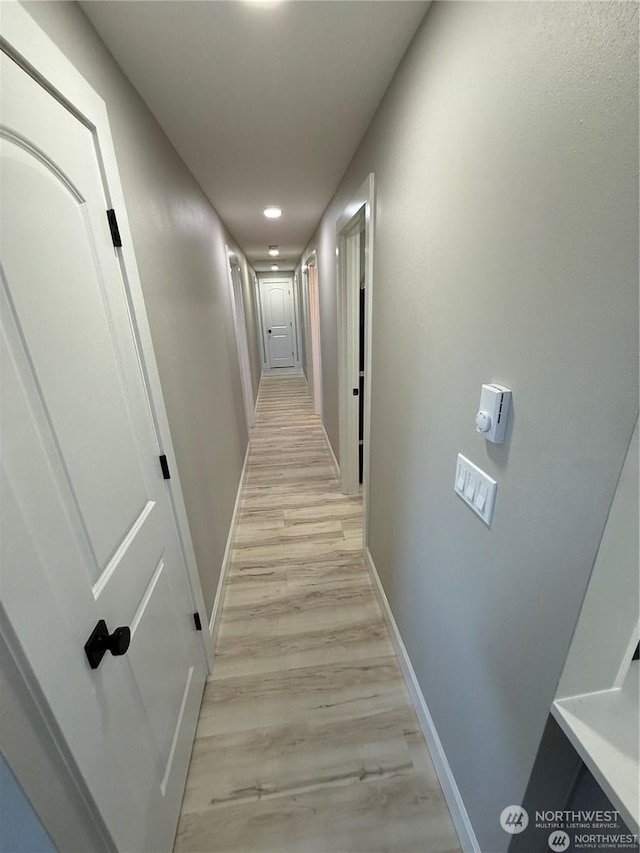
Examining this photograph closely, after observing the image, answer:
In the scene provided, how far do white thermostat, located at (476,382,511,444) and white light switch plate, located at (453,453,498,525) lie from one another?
0.12 metres

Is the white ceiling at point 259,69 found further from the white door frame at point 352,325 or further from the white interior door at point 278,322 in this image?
the white interior door at point 278,322

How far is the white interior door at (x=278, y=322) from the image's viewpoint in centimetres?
759

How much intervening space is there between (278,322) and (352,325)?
5776mm

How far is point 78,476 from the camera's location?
70 cm

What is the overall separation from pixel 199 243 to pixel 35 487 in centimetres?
195

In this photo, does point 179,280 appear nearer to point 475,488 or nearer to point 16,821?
point 475,488

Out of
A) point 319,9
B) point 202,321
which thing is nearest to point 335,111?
point 319,9

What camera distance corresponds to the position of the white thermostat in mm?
711

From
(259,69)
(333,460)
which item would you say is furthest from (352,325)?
(333,460)

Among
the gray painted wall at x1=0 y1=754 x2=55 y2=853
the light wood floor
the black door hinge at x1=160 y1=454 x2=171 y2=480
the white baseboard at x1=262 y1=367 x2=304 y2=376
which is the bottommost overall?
the light wood floor

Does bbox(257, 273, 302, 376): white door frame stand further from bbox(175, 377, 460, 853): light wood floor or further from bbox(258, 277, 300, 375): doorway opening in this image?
bbox(175, 377, 460, 853): light wood floor

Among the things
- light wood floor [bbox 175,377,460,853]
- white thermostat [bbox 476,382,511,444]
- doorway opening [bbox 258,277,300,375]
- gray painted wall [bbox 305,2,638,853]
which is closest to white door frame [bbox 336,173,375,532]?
gray painted wall [bbox 305,2,638,853]

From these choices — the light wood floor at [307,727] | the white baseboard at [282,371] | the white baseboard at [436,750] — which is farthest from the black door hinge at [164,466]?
the white baseboard at [282,371]

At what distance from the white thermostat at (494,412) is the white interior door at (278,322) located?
7496mm
